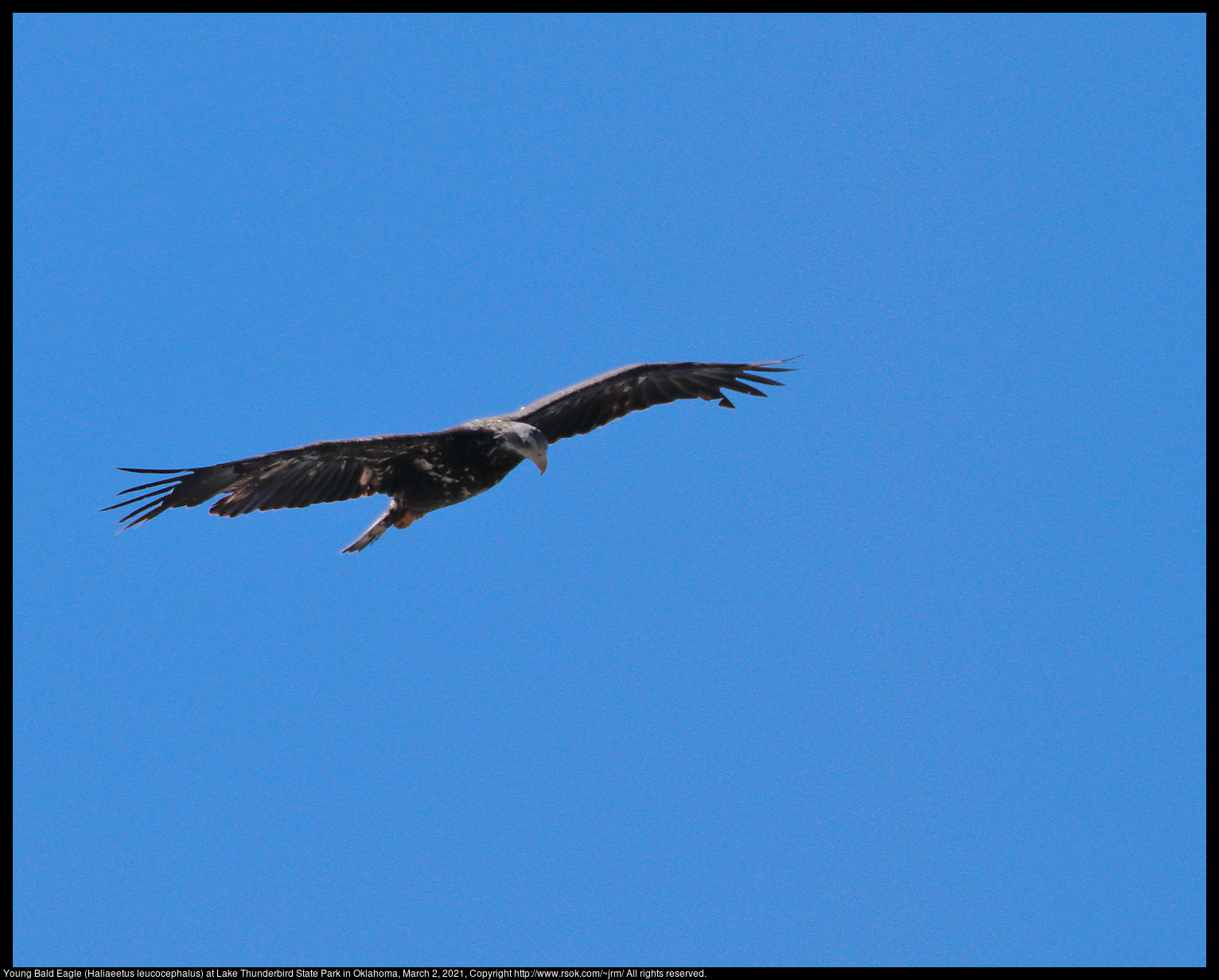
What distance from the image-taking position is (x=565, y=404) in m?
12.9

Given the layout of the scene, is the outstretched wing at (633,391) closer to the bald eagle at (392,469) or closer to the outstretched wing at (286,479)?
the bald eagle at (392,469)

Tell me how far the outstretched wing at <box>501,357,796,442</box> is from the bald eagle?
0.08 feet

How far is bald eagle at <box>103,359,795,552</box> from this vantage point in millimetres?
10656

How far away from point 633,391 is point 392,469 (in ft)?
9.96

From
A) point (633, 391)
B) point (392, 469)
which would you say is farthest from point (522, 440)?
point (633, 391)

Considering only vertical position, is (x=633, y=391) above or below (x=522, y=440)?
above

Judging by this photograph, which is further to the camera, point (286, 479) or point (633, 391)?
point (633, 391)

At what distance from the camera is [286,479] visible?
36.7 ft

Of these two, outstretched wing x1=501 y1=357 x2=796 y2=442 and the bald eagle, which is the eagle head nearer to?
the bald eagle

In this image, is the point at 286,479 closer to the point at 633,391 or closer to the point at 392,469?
the point at 392,469

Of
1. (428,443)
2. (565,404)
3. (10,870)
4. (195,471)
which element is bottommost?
(10,870)
